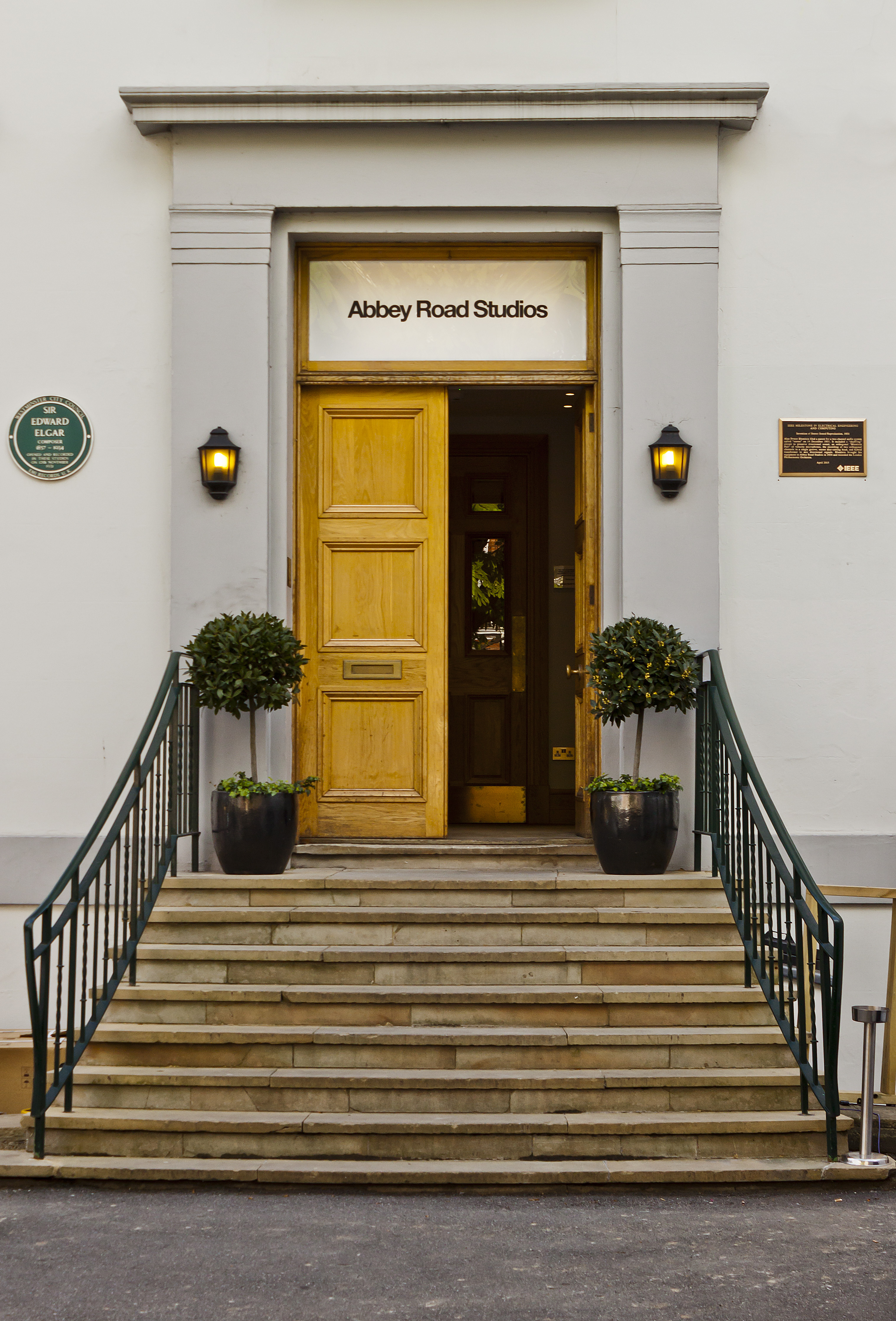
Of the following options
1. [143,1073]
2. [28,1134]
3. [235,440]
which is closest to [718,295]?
[235,440]

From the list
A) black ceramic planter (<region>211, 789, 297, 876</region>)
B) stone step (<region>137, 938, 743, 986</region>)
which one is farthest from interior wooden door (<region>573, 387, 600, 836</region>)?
black ceramic planter (<region>211, 789, 297, 876</region>)

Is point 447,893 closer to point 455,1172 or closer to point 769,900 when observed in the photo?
point 455,1172

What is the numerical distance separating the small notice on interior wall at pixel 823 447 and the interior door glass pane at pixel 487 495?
9.93ft

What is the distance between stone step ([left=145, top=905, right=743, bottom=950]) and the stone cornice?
4.22m

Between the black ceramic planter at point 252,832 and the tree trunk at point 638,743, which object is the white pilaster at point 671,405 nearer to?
the tree trunk at point 638,743

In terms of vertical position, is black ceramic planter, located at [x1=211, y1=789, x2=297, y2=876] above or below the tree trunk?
below

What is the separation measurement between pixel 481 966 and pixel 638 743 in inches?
57.0

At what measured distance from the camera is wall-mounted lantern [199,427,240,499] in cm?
639

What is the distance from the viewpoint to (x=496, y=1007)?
5.14 m

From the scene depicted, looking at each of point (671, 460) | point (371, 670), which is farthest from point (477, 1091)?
point (671, 460)

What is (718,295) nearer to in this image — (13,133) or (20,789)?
(13,133)

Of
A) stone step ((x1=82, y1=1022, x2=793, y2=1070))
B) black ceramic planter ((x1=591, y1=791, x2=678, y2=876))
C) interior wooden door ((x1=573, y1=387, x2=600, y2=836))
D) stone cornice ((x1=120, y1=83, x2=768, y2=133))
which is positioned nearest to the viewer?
stone step ((x1=82, y1=1022, x2=793, y2=1070))

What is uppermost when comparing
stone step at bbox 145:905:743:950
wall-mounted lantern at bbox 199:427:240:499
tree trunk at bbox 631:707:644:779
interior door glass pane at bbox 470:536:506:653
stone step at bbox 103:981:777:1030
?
wall-mounted lantern at bbox 199:427:240:499

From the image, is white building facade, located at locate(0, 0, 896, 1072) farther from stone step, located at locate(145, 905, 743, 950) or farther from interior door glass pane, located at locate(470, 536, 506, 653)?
interior door glass pane, located at locate(470, 536, 506, 653)
